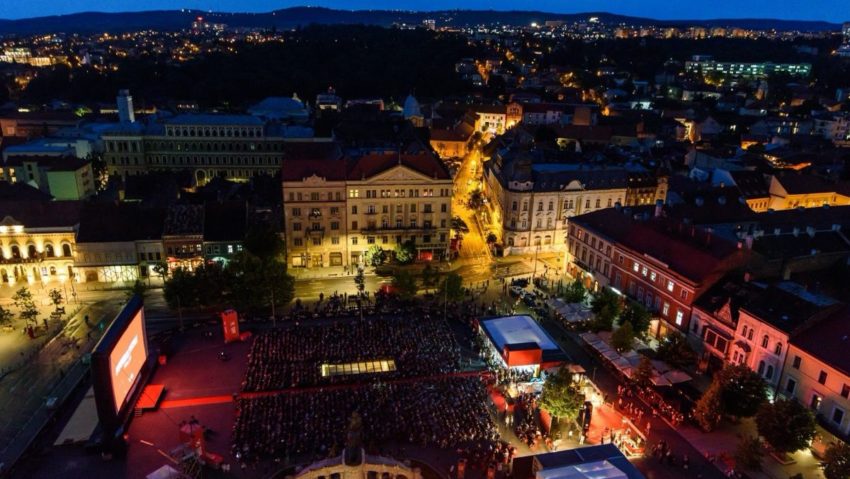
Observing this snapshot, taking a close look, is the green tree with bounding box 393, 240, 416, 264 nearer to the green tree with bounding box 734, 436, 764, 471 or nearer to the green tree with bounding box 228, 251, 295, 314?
the green tree with bounding box 228, 251, 295, 314

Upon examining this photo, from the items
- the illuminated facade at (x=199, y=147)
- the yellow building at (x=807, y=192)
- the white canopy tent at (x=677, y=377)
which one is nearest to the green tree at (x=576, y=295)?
the white canopy tent at (x=677, y=377)


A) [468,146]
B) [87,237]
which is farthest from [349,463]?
[468,146]

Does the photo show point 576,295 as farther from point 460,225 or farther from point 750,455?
point 460,225

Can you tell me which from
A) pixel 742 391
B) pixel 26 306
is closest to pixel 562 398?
pixel 742 391

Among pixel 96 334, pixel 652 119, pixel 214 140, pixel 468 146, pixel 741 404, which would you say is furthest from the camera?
pixel 652 119

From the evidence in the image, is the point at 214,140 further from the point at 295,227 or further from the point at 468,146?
the point at 468,146
